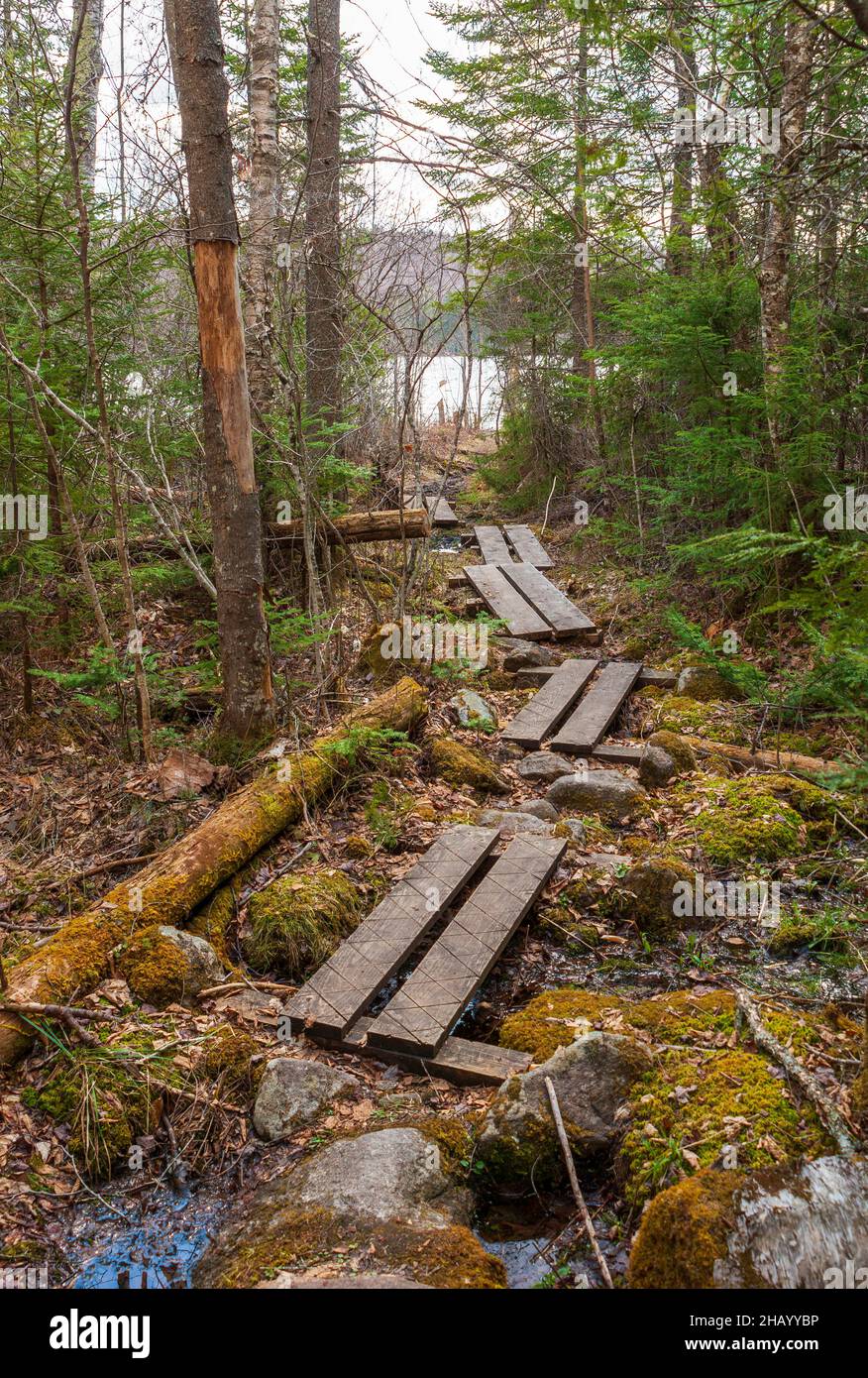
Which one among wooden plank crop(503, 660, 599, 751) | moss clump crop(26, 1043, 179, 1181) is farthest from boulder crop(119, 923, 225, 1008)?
wooden plank crop(503, 660, 599, 751)

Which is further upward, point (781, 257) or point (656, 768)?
point (781, 257)

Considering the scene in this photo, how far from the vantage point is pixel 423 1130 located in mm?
3262

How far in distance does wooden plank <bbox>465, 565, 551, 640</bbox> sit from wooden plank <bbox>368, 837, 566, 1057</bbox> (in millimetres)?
4110

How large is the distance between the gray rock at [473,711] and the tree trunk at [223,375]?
1.85 metres

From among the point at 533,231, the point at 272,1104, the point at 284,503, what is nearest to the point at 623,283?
the point at 533,231

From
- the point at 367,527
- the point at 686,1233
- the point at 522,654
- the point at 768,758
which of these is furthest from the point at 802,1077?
the point at 367,527

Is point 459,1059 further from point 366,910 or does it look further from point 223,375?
point 223,375

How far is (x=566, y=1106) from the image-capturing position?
3.22 metres

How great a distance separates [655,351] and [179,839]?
23.0 feet

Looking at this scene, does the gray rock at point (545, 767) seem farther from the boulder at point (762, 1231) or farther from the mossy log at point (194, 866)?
the boulder at point (762, 1231)

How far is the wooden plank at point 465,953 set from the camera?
3.84 meters

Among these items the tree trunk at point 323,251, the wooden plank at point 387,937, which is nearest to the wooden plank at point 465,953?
the wooden plank at point 387,937

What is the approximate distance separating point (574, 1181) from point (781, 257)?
789 cm
